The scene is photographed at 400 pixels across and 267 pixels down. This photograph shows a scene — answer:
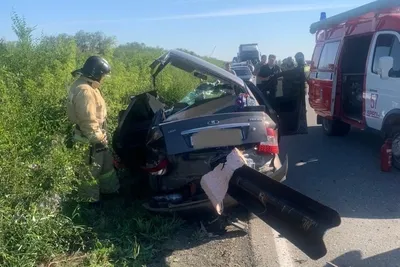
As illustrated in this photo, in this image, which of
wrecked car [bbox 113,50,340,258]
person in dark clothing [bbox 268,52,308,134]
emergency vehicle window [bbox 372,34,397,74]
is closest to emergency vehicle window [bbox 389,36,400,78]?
emergency vehicle window [bbox 372,34,397,74]

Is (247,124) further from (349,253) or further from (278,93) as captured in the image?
(278,93)

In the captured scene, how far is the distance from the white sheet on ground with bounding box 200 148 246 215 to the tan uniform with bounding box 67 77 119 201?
4.67 feet

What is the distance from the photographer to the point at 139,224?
15.2 feet

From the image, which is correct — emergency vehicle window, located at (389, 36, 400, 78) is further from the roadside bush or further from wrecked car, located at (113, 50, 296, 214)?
the roadside bush

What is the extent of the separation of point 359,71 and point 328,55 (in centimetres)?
83

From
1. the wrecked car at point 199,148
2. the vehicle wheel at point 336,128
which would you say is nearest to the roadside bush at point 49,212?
the wrecked car at point 199,148

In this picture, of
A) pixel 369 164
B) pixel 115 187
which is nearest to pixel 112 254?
pixel 115 187

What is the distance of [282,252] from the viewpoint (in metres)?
4.23

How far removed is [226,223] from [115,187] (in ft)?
4.96

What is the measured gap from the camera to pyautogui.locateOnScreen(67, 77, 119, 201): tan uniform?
4965 mm

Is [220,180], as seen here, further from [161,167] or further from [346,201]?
[346,201]

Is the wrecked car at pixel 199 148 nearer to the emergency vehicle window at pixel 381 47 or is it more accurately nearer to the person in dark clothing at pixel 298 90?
the person in dark clothing at pixel 298 90

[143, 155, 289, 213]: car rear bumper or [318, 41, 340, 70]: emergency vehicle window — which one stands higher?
[318, 41, 340, 70]: emergency vehicle window

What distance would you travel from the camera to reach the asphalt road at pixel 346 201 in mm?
4074
